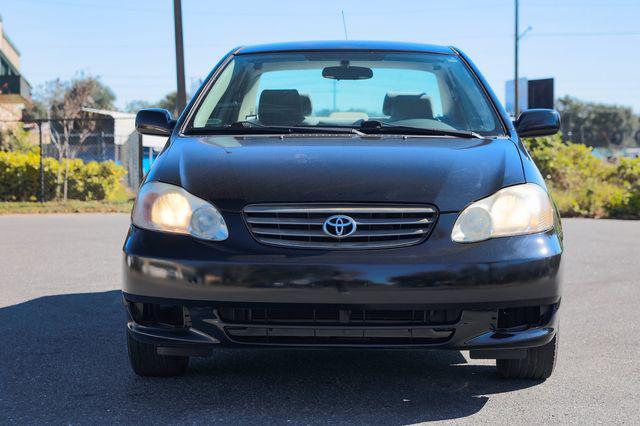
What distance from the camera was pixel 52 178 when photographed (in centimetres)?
2047

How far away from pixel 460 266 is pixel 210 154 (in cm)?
A: 127

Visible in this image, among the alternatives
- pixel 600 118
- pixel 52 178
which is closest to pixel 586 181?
pixel 52 178

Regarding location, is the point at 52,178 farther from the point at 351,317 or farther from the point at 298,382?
the point at 351,317

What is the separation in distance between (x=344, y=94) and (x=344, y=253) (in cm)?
201

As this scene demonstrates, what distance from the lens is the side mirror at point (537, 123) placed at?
495 cm

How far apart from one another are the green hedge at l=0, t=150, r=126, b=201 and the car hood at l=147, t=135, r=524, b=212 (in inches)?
652

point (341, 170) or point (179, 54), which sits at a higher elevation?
point (179, 54)

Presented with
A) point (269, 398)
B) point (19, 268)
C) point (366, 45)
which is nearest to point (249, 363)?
point (269, 398)

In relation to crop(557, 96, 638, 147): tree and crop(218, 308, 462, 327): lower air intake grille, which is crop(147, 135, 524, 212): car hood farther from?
crop(557, 96, 638, 147): tree

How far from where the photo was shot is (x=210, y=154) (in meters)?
4.12

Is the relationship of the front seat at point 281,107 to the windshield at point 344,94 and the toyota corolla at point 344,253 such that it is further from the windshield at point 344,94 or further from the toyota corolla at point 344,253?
the toyota corolla at point 344,253

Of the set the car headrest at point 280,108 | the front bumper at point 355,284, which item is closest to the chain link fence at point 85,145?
the car headrest at point 280,108

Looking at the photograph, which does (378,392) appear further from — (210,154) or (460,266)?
(210,154)

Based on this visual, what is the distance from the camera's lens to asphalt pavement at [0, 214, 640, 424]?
374cm
